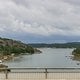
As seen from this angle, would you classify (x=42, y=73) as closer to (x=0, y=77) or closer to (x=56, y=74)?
(x=56, y=74)

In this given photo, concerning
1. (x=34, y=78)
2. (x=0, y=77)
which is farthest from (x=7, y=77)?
(x=34, y=78)

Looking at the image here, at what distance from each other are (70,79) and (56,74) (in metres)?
1.80

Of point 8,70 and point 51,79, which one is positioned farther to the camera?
point 8,70

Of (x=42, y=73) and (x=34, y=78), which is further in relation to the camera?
(x=42, y=73)

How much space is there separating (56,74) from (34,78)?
6.27 ft

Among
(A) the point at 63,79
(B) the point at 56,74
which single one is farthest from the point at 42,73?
(A) the point at 63,79

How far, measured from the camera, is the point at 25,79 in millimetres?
16719

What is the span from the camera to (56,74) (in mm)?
18266

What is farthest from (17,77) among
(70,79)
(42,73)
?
(70,79)

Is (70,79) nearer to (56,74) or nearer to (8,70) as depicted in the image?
(56,74)

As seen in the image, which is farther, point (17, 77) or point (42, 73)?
point (42, 73)

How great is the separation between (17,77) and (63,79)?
8.78ft

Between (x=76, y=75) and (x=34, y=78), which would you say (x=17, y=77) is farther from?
(x=76, y=75)

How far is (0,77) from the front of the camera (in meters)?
17.0
